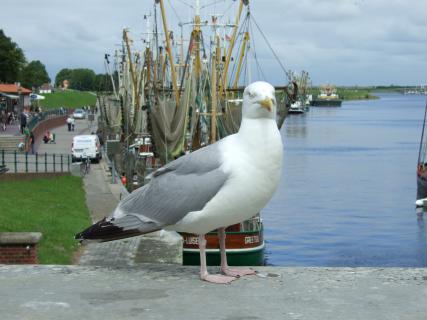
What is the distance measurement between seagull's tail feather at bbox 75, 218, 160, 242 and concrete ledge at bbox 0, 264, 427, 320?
314 millimetres

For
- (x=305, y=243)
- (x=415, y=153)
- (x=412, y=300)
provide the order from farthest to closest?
(x=415, y=153), (x=305, y=243), (x=412, y=300)

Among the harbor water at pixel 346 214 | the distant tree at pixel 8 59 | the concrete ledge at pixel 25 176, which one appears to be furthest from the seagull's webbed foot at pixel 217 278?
the distant tree at pixel 8 59

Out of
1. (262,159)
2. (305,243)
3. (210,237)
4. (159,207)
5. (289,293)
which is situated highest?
(262,159)

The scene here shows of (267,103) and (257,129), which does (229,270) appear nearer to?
(257,129)

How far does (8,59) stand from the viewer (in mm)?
87438

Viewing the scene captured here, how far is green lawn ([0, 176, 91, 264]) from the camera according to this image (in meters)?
15.6

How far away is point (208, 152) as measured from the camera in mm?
6117

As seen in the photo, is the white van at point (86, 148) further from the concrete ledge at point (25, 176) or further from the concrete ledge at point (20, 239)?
the concrete ledge at point (20, 239)

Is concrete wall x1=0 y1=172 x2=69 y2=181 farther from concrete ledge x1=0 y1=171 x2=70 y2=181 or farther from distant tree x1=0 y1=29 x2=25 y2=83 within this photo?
distant tree x1=0 y1=29 x2=25 y2=83

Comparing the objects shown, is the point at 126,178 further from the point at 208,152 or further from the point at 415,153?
the point at 415,153

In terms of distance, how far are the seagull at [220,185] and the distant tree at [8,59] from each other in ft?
272

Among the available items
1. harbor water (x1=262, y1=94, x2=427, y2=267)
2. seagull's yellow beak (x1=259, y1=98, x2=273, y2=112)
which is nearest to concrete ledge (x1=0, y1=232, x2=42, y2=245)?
seagull's yellow beak (x1=259, y1=98, x2=273, y2=112)

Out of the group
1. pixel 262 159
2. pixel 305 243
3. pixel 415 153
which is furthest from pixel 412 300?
pixel 415 153

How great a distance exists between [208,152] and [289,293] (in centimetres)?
125
